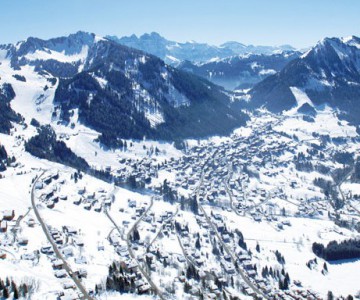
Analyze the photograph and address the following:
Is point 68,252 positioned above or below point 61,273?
above

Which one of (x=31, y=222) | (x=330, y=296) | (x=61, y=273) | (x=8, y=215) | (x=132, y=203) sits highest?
(x=132, y=203)

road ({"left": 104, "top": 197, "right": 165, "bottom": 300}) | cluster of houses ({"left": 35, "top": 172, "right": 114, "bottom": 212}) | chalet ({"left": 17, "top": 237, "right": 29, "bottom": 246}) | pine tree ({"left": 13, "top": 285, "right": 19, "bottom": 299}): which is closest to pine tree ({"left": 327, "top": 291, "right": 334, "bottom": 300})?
road ({"left": 104, "top": 197, "right": 165, "bottom": 300})

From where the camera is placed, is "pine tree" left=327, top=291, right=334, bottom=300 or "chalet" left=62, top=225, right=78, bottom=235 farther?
"chalet" left=62, top=225, right=78, bottom=235

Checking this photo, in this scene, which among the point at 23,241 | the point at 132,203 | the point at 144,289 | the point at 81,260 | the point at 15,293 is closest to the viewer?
the point at 15,293

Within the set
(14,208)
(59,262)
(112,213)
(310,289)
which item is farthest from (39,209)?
(310,289)

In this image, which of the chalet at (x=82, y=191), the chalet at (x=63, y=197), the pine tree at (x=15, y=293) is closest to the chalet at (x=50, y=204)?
the chalet at (x=63, y=197)

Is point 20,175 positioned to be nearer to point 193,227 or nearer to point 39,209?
point 39,209

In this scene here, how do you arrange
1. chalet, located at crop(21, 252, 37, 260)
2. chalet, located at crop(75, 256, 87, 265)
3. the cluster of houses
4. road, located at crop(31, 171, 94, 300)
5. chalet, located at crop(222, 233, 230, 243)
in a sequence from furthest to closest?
the cluster of houses < chalet, located at crop(222, 233, 230, 243) < chalet, located at crop(75, 256, 87, 265) < chalet, located at crop(21, 252, 37, 260) < road, located at crop(31, 171, 94, 300)

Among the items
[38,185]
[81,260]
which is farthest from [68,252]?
[38,185]

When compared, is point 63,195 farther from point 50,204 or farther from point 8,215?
point 8,215

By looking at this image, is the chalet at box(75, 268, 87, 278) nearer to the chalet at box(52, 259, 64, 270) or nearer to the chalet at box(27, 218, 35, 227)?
the chalet at box(52, 259, 64, 270)

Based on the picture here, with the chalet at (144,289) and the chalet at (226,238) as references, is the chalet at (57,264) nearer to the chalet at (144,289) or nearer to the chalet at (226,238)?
the chalet at (144,289)
